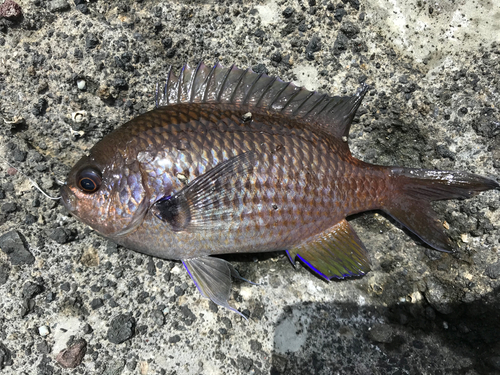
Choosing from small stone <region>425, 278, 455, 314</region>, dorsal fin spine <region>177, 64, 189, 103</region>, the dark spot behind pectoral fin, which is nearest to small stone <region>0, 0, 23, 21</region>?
dorsal fin spine <region>177, 64, 189, 103</region>

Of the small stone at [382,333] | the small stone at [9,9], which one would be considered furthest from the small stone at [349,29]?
the small stone at [9,9]

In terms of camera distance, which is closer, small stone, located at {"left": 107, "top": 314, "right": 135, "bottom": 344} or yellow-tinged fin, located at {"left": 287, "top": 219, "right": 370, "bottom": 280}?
small stone, located at {"left": 107, "top": 314, "right": 135, "bottom": 344}

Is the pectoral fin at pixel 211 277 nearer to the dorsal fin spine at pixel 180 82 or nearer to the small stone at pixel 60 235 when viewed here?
the small stone at pixel 60 235

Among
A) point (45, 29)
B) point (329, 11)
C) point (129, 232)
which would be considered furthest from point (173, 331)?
point (329, 11)

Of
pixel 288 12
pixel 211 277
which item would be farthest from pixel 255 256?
pixel 288 12

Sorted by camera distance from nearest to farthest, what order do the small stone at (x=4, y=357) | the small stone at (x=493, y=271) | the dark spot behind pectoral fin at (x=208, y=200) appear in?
the dark spot behind pectoral fin at (x=208, y=200), the small stone at (x=4, y=357), the small stone at (x=493, y=271)

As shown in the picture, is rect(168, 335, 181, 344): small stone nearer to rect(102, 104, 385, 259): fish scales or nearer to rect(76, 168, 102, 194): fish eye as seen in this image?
rect(102, 104, 385, 259): fish scales

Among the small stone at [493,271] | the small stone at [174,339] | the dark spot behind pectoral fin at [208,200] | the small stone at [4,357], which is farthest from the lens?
the small stone at [493,271]
